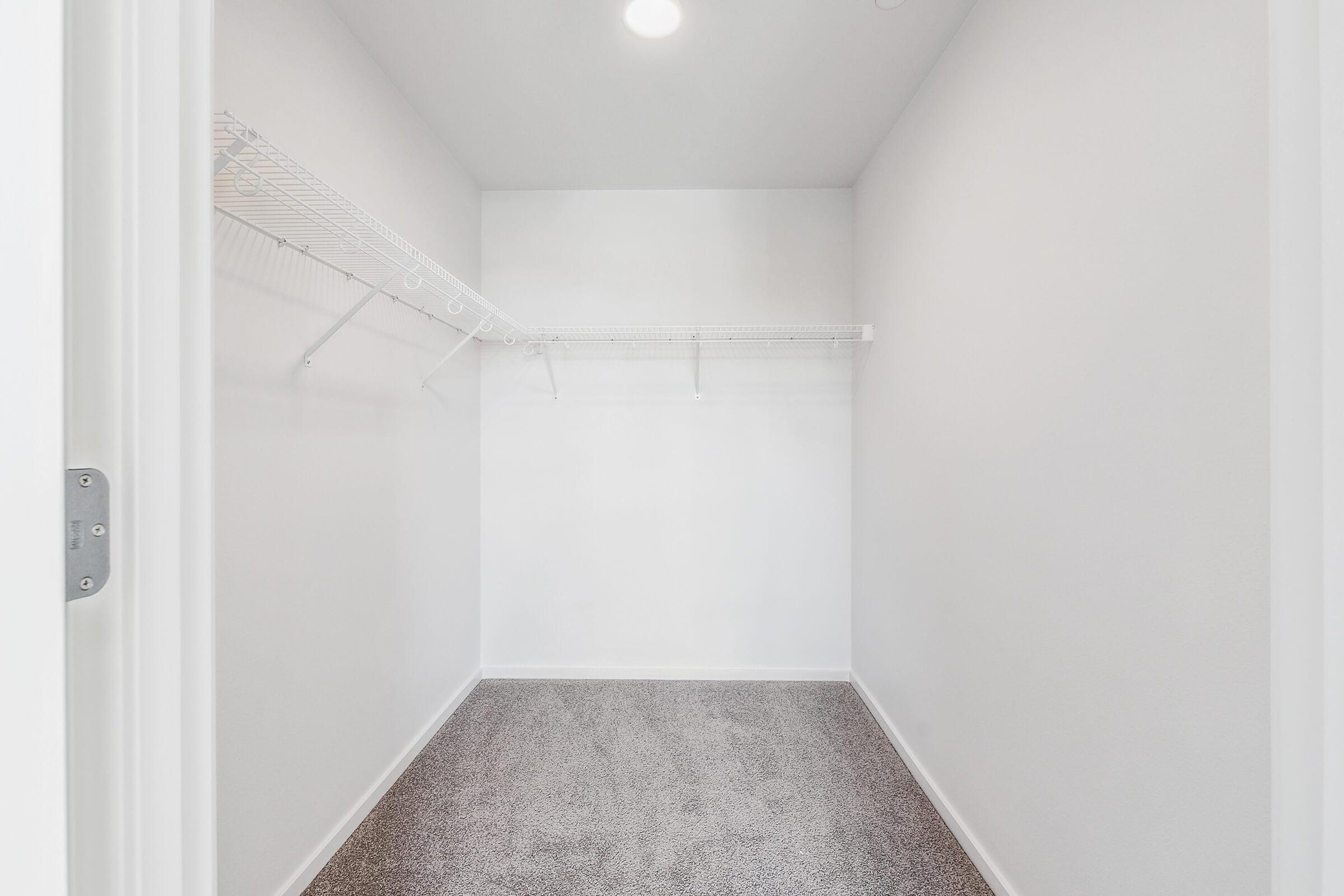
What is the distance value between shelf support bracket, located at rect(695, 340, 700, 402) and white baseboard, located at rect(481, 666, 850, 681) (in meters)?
1.42

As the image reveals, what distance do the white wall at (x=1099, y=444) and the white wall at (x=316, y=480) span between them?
190 cm

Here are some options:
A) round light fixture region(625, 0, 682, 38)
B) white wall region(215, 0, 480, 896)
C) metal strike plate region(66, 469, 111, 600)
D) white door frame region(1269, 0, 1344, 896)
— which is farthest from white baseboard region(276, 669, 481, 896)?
round light fixture region(625, 0, 682, 38)

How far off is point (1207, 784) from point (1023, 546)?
0.61 metres

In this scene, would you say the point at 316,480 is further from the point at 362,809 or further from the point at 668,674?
the point at 668,674

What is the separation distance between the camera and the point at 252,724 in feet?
4.73

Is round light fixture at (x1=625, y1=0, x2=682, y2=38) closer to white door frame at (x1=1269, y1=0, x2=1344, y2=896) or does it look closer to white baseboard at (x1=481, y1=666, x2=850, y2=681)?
white door frame at (x1=1269, y1=0, x2=1344, y2=896)

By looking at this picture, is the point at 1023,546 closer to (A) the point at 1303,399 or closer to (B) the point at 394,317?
(A) the point at 1303,399

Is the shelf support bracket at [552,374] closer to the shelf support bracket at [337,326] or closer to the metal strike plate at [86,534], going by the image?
the shelf support bracket at [337,326]

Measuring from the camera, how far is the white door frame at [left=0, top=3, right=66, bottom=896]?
39 centimetres

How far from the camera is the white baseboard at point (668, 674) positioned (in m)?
3.05

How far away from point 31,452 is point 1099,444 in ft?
5.23

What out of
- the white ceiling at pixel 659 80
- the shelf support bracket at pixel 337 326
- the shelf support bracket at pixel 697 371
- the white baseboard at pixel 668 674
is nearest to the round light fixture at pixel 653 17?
the white ceiling at pixel 659 80

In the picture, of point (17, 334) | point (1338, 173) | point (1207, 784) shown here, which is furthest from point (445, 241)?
point (1207, 784)

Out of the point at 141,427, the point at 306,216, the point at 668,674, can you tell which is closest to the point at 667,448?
the point at 668,674
